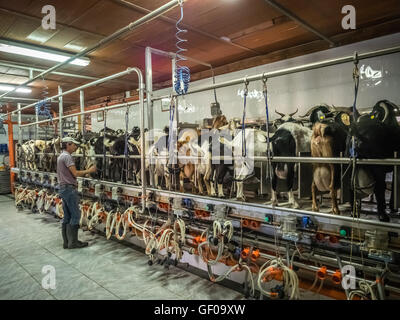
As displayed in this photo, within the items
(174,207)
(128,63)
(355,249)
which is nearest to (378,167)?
(355,249)

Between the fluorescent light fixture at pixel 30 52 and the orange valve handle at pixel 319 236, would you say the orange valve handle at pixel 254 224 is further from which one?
the fluorescent light fixture at pixel 30 52

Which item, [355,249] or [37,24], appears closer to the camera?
[355,249]

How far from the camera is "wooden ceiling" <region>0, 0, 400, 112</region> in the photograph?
4021 millimetres

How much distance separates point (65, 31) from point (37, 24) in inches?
16.7

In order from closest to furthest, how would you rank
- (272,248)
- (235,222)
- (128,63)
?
(272,248) → (235,222) → (128,63)

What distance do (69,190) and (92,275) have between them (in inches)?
69.0

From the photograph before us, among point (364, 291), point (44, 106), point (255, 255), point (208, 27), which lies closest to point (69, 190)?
point (44, 106)

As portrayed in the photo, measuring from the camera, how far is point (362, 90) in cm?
490

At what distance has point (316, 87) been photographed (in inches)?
214

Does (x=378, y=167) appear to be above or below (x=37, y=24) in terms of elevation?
below

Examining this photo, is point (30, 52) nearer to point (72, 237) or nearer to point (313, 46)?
point (72, 237)

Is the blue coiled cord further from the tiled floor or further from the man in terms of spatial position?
the tiled floor

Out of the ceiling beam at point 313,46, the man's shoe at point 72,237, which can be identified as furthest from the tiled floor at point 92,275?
the ceiling beam at point 313,46

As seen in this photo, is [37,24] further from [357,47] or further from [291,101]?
[357,47]
